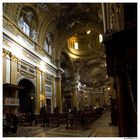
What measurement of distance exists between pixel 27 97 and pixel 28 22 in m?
6.78

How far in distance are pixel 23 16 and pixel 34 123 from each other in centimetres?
→ 890

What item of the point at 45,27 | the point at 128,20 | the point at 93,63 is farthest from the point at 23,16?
the point at 93,63

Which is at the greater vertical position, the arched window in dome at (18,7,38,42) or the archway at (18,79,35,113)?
the arched window in dome at (18,7,38,42)

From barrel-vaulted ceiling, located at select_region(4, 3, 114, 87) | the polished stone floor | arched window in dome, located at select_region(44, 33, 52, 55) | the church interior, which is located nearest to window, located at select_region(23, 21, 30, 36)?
the church interior

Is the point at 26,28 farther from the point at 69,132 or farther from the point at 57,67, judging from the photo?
the point at 69,132

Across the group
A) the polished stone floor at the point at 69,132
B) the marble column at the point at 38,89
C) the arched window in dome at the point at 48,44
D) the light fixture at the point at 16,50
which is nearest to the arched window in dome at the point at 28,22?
the light fixture at the point at 16,50

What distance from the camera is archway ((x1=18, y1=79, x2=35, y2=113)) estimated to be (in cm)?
1744

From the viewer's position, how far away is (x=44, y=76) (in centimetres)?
2045

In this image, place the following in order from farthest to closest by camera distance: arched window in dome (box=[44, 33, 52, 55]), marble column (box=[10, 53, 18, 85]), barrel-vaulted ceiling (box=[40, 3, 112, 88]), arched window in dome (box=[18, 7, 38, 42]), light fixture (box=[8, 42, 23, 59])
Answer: arched window in dome (box=[44, 33, 52, 55]) → barrel-vaulted ceiling (box=[40, 3, 112, 88]) → arched window in dome (box=[18, 7, 38, 42]) → light fixture (box=[8, 42, 23, 59]) → marble column (box=[10, 53, 18, 85])

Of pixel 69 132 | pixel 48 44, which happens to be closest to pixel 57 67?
pixel 48 44

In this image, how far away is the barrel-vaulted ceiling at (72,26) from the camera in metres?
19.6

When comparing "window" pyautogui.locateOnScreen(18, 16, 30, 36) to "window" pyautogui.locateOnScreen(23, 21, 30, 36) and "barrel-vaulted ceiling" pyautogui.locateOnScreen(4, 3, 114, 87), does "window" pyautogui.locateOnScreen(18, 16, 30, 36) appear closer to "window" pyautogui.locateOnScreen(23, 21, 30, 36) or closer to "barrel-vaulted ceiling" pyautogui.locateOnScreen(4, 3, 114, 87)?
"window" pyautogui.locateOnScreen(23, 21, 30, 36)

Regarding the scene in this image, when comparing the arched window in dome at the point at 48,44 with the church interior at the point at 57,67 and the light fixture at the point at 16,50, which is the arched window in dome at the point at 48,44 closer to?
the church interior at the point at 57,67

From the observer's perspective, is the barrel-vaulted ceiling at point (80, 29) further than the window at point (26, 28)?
Yes
